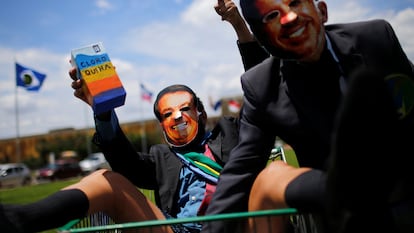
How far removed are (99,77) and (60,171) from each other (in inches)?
1240

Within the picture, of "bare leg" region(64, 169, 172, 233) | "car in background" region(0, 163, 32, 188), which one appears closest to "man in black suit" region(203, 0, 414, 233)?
"bare leg" region(64, 169, 172, 233)

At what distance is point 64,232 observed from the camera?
159cm

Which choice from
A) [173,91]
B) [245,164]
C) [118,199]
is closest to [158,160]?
[173,91]

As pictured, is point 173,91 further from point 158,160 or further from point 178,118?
point 158,160

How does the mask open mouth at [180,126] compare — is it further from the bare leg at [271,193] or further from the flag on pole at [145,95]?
the flag on pole at [145,95]

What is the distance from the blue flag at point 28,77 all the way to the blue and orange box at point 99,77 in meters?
16.9

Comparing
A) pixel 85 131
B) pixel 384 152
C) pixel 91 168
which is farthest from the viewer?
pixel 85 131

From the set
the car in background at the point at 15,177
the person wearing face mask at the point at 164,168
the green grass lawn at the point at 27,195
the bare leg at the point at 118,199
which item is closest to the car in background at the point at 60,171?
the car in background at the point at 15,177

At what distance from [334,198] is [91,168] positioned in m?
34.2

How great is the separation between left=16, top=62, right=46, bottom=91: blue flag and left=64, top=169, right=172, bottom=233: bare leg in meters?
17.0

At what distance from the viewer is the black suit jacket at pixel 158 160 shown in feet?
8.36

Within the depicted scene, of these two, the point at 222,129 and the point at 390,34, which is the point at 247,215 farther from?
the point at 222,129

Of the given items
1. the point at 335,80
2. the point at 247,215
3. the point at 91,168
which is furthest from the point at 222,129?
the point at 91,168

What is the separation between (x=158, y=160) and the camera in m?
2.77
